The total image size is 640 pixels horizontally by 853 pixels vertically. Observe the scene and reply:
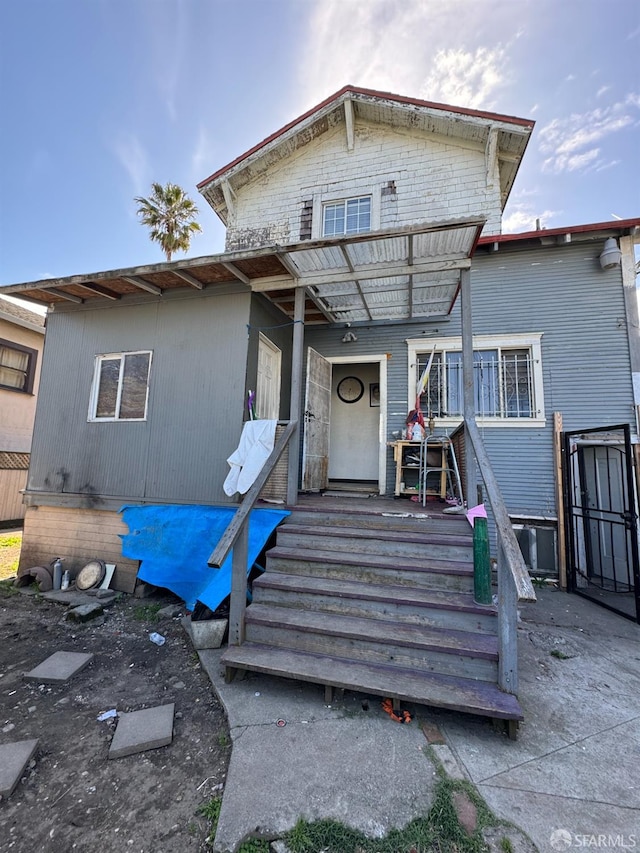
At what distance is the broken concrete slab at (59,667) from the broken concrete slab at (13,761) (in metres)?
0.76

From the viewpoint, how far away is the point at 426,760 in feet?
6.56

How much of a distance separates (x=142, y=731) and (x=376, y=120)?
9285mm

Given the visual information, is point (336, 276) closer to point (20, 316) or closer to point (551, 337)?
point (551, 337)

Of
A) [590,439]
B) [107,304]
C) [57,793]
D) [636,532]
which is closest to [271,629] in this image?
[57,793]

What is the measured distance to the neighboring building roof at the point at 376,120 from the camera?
19.6 feet

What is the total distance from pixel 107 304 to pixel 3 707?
506 cm

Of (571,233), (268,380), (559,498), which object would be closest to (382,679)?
(268,380)

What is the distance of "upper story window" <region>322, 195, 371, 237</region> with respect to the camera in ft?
22.3

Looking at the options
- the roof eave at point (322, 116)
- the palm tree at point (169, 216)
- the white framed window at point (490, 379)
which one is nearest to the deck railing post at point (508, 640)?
the white framed window at point (490, 379)

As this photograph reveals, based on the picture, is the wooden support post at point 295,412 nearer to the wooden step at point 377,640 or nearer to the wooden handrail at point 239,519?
the wooden handrail at point 239,519

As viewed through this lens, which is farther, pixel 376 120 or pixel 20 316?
pixel 20 316

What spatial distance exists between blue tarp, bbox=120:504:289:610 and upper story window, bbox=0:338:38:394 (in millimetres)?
7229

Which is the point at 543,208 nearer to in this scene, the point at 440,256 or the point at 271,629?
the point at 440,256

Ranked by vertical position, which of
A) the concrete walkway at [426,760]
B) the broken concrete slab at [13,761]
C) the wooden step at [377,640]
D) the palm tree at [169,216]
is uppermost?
the palm tree at [169,216]
